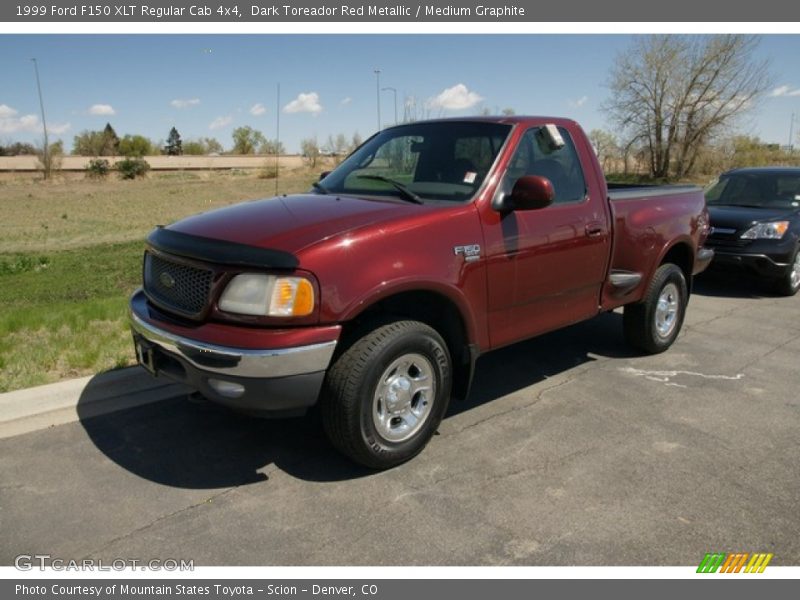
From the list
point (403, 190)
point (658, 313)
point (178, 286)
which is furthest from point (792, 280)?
point (178, 286)

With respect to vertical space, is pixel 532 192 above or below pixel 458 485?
above

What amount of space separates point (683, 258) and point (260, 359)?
459 cm

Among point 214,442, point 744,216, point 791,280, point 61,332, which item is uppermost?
point 744,216

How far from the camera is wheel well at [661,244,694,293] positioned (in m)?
5.96

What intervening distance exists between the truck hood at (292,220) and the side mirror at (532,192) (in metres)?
0.62

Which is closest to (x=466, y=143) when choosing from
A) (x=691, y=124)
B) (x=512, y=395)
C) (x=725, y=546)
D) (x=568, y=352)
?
(x=512, y=395)

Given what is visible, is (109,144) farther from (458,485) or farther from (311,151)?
(458,485)

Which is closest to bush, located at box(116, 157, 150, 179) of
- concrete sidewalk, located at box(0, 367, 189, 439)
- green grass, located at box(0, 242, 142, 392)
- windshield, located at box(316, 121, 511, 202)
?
green grass, located at box(0, 242, 142, 392)

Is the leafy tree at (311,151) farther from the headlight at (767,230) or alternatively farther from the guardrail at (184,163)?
the headlight at (767,230)

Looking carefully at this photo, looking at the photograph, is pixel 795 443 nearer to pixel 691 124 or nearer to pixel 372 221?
pixel 372 221

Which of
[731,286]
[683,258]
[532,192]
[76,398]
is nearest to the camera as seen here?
[532,192]

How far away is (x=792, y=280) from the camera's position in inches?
335

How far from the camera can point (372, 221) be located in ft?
11.5

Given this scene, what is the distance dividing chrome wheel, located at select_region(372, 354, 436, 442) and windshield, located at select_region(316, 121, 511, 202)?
1080 mm
